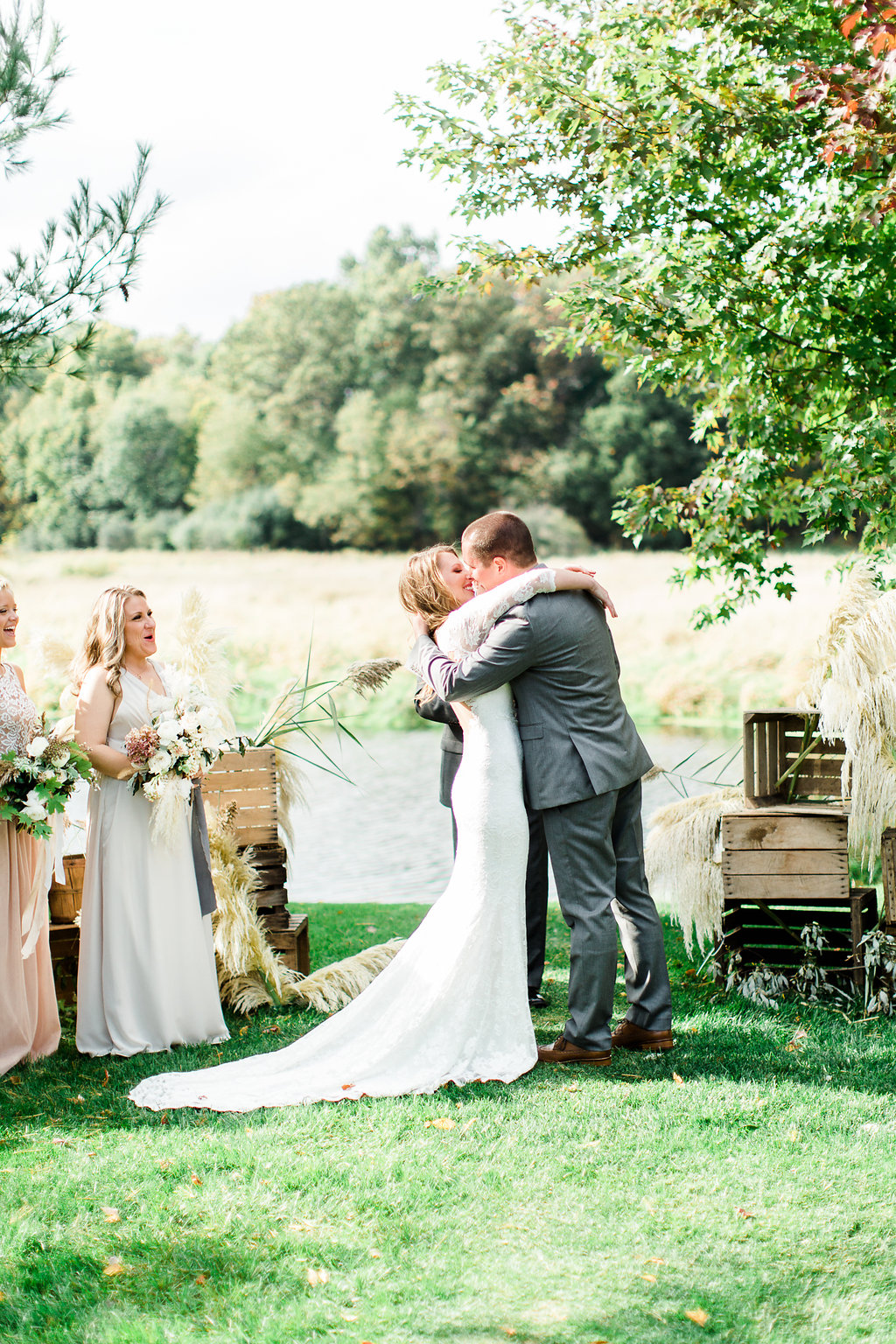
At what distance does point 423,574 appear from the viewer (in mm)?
4867

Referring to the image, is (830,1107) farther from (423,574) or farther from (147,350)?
(147,350)

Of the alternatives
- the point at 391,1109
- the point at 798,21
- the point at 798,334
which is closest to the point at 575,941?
the point at 391,1109

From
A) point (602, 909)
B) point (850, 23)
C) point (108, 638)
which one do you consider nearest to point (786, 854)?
point (602, 909)

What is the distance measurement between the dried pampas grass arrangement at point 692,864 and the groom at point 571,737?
1.09m

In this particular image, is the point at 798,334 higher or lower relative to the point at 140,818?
higher

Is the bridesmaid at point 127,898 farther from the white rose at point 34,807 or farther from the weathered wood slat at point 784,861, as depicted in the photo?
the weathered wood slat at point 784,861

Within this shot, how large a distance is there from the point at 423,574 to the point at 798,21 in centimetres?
308

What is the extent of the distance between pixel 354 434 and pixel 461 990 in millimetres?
39023

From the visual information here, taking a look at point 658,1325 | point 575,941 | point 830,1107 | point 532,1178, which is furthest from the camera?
point 575,941

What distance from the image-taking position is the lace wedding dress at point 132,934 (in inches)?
189

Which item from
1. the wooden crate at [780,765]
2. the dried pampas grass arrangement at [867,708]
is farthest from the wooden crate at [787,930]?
the wooden crate at [780,765]

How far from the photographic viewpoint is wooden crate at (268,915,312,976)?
5629 millimetres

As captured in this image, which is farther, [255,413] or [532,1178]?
[255,413]

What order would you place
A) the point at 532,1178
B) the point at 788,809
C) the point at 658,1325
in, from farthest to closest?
the point at 788,809, the point at 532,1178, the point at 658,1325
